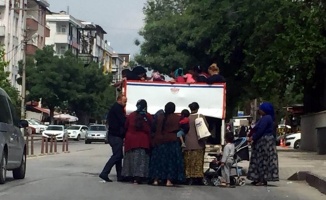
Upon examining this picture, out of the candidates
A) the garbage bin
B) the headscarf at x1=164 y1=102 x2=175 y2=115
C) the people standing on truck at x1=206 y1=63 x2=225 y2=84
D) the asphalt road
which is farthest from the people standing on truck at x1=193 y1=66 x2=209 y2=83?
the garbage bin

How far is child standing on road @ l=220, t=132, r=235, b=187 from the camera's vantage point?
61.8 ft

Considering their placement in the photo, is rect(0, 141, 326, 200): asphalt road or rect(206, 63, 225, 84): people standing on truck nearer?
rect(0, 141, 326, 200): asphalt road

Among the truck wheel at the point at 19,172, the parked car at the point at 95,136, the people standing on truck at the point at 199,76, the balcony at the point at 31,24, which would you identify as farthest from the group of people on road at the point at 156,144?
the balcony at the point at 31,24

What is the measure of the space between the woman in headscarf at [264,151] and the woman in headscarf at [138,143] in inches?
95.3

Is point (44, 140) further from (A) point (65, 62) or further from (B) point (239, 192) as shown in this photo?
(A) point (65, 62)

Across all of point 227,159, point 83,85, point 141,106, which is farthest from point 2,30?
point 227,159

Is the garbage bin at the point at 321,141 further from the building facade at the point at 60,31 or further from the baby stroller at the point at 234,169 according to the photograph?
the building facade at the point at 60,31

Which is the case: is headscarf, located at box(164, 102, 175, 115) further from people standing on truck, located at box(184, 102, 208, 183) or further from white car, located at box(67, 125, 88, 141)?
white car, located at box(67, 125, 88, 141)

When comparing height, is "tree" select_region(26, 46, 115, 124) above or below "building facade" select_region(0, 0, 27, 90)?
below

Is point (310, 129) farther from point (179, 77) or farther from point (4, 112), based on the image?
point (4, 112)

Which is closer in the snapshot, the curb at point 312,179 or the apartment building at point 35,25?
the curb at point 312,179

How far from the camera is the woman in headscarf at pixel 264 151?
62.8 ft

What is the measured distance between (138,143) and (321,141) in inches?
889

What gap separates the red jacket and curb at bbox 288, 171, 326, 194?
3.79 meters
